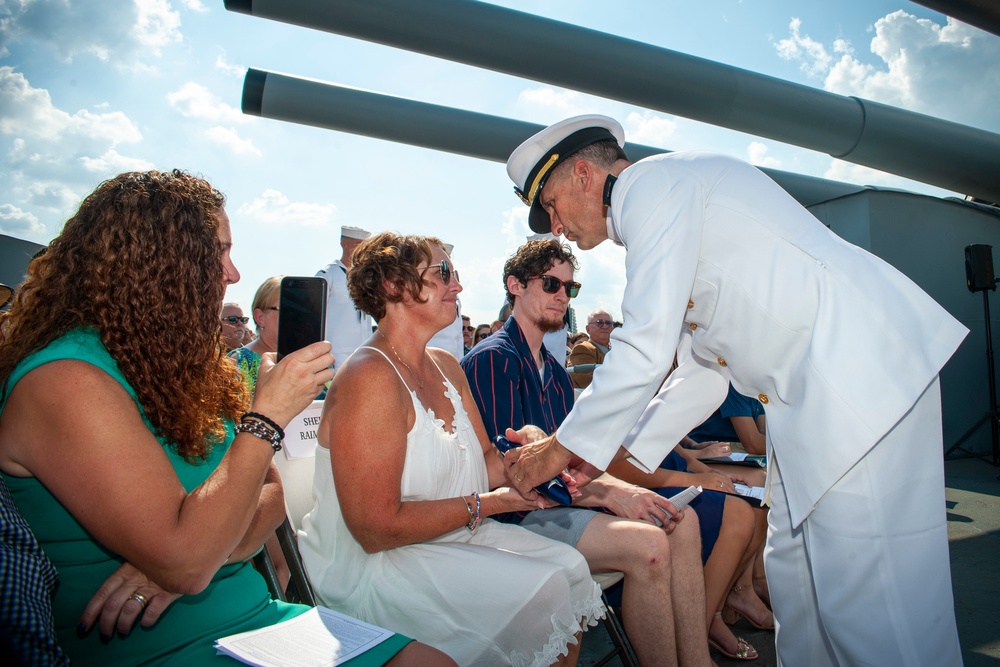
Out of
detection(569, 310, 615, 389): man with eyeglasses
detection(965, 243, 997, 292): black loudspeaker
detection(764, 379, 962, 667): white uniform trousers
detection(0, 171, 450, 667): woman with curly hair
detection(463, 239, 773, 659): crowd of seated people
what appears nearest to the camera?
detection(0, 171, 450, 667): woman with curly hair

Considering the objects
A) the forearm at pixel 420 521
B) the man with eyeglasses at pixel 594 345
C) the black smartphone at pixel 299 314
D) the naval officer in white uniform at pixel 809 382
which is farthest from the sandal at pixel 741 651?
the man with eyeglasses at pixel 594 345

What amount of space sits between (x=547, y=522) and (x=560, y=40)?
166 inches

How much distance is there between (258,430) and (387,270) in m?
1.22

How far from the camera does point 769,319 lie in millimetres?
1567

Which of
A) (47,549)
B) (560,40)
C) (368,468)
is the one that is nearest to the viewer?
(47,549)

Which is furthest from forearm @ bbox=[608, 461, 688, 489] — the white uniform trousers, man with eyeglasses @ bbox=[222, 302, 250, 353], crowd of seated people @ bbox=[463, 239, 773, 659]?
man with eyeglasses @ bbox=[222, 302, 250, 353]

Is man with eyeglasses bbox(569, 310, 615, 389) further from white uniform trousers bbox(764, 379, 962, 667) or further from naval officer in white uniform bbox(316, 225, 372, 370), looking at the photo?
white uniform trousers bbox(764, 379, 962, 667)

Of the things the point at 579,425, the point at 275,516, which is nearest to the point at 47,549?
the point at 275,516

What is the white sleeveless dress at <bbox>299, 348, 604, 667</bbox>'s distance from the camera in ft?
5.80

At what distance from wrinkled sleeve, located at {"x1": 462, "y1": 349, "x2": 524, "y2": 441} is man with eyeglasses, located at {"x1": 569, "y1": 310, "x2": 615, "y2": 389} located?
271cm

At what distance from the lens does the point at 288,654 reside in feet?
3.94

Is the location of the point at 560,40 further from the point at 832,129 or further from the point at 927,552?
the point at 927,552

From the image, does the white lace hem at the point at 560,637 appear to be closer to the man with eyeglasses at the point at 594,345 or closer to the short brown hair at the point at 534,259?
the short brown hair at the point at 534,259

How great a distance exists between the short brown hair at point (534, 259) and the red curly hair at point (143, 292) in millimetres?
2043
